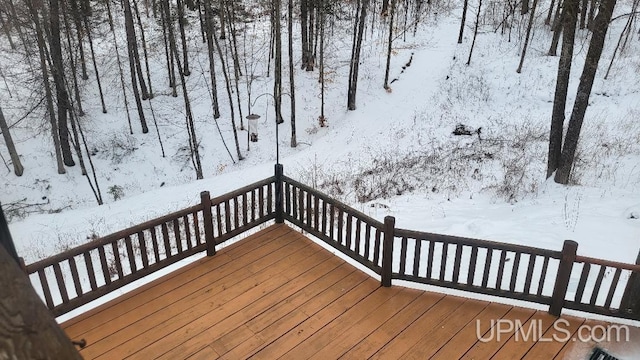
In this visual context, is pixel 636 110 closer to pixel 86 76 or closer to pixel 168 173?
pixel 168 173

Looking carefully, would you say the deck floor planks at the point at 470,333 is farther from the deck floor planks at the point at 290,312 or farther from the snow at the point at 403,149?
the snow at the point at 403,149

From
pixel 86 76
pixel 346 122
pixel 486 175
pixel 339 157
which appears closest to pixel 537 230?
pixel 486 175

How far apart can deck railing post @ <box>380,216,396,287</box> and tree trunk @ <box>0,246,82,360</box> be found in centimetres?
398

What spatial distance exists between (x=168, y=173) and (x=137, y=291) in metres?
12.2

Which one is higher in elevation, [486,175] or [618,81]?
[618,81]

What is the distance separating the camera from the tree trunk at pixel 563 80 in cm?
843

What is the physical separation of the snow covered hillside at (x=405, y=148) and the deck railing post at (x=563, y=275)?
2.15m

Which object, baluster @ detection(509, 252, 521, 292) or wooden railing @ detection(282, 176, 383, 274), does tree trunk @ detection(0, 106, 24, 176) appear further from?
baluster @ detection(509, 252, 521, 292)

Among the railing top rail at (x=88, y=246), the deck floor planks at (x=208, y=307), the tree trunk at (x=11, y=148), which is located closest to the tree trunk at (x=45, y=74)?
the tree trunk at (x=11, y=148)

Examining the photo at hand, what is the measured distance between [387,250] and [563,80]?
237 inches

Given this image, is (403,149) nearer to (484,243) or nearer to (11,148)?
(484,243)

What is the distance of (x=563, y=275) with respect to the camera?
466cm

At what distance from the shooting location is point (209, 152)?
17.7m

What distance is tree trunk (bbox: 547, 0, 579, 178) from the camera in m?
8.43
